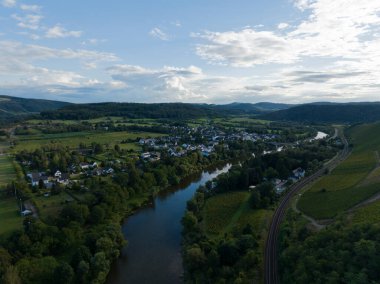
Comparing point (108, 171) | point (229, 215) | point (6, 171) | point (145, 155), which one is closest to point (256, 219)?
point (229, 215)

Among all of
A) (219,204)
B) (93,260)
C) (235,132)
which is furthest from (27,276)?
(235,132)

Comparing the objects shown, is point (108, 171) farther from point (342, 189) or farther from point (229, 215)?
point (342, 189)

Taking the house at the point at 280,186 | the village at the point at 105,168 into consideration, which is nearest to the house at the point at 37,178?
the village at the point at 105,168

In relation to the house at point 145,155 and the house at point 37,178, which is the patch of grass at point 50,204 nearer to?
the house at point 37,178

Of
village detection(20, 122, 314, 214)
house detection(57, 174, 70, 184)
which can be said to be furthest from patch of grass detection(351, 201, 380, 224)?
house detection(57, 174, 70, 184)

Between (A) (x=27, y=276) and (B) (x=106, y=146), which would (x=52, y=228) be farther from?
(B) (x=106, y=146)

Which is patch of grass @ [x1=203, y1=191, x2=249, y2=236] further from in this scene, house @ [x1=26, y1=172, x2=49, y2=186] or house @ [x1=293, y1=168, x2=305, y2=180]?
house @ [x1=26, y1=172, x2=49, y2=186]
